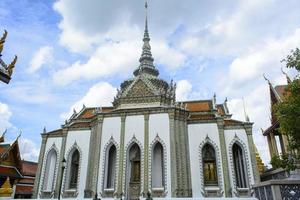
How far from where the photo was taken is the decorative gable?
2272 cm

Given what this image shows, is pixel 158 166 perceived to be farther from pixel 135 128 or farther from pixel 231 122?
pixel 231 122

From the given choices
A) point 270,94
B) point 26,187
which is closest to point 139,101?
Result: point 270,94

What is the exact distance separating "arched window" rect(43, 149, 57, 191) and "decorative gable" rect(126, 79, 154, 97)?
29.5ft

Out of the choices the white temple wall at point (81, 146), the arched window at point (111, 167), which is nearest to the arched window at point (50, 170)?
the white temple wall at point (81, 146)

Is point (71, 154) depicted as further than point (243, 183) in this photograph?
Yes

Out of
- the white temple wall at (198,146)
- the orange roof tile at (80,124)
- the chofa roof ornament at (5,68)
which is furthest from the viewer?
the orange roof tile at (80,124)

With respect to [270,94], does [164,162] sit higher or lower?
lower

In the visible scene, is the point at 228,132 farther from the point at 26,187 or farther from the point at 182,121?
the point at 26,187

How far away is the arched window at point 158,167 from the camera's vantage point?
776 inches

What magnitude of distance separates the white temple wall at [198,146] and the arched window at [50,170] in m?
12.2

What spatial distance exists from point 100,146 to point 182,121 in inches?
274

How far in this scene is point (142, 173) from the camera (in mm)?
18922

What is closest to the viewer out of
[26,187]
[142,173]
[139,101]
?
[142,173]

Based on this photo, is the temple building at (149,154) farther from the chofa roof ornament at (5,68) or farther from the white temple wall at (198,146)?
the chofa roof ornament at (5,68)
